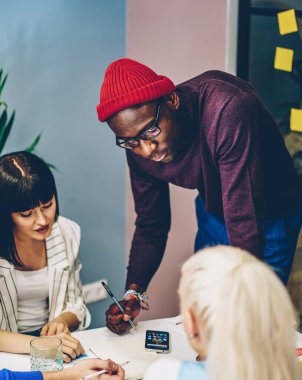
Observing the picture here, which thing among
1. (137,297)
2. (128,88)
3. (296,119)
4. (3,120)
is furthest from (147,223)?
(296,119)

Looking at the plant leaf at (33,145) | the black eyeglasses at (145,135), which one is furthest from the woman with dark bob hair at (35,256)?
the plant leaf at (33,145)

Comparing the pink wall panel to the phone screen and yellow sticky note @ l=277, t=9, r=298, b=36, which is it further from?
the phone screen

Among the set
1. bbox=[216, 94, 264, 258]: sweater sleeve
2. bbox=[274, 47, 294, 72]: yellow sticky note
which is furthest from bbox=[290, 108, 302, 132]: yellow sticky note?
bbox=[216, 94, 264, 258]: sweater sleeve

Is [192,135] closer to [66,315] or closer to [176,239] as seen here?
[66,315]

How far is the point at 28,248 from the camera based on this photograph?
6.53 ft

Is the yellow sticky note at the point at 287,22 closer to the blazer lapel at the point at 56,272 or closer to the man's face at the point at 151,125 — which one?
the man's face at the point at 151,125

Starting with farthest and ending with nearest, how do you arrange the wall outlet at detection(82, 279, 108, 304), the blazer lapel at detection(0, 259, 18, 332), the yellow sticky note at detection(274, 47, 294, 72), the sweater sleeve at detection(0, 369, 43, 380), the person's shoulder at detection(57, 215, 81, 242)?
the wall outlet at detection(82, 279, 108, 304) → the yellow sticky note at detection(274, 47, 294, 72) → the person's shoulder at detection(57, 215, 81, 242) → the blazer lapel at detection(0, 259, 18, 332) → the sweater sleeve at detection(0, 369, 43, 380)

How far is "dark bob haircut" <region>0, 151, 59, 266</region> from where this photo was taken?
1798 millimetres

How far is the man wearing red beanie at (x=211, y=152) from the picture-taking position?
60.3 inches

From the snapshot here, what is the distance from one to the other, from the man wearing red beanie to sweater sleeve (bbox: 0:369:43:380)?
0.37 meters

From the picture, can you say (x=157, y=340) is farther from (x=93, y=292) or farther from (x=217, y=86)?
(x=93, y=292)

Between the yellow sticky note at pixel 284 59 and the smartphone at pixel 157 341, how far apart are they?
1522mm

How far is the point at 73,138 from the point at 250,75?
916 mm

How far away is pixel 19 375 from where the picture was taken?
1338 mm
